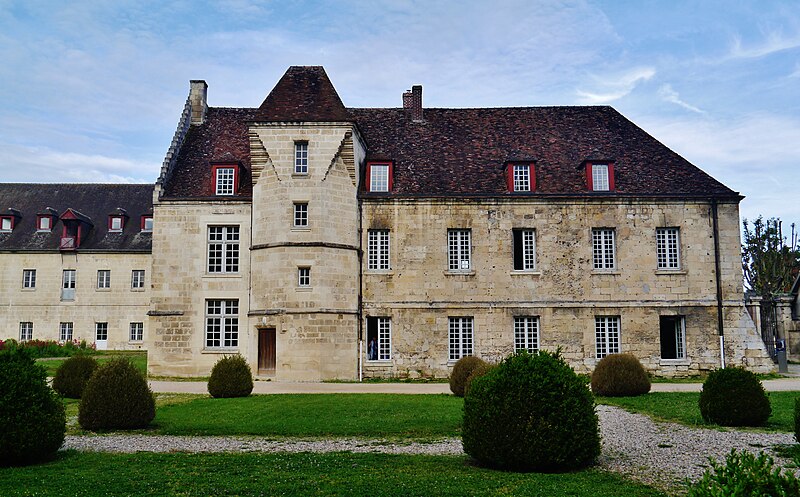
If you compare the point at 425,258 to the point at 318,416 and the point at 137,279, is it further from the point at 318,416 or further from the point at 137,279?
the point at 137,279

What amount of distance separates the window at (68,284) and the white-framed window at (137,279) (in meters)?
4.11

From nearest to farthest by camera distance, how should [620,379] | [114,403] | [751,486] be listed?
[751,486], [114,403], [620,379]

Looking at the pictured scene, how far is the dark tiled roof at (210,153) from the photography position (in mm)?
28453

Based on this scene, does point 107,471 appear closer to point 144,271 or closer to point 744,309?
point 744,309

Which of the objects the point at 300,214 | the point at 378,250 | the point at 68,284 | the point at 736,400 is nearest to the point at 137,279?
the point at 68,284

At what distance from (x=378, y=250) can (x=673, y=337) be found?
1284cm

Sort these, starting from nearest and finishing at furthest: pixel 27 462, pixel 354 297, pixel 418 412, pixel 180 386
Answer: pixel 27 462 < pixel 418 412 < pixel 180 386 < pixel 354 297

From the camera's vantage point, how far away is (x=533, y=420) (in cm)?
965

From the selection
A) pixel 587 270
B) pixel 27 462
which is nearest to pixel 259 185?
pixel 587 270

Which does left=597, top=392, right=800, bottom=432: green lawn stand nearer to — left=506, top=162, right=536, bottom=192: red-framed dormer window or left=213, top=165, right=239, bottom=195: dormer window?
left=506, top=162, right=536, bottom=192: red-framed dormer window

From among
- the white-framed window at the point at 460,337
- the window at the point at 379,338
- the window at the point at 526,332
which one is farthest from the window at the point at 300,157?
the window at the point at 526,332

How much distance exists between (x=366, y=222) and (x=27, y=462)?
18.0 metres

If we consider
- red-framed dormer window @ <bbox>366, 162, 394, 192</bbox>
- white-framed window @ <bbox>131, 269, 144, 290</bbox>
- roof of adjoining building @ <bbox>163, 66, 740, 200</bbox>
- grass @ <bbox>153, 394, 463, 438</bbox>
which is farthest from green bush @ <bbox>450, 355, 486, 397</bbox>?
white-framed window @ <bbox>131, 269, 144, 290</bbox>

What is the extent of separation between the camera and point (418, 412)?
1628 cm
